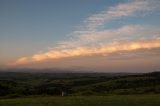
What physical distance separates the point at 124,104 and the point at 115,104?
1.20 metres

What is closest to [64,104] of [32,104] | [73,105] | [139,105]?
[73,105]

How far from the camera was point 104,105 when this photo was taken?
40719mm

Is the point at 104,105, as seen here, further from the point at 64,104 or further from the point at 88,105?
the point at 64,104

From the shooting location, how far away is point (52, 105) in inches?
1630

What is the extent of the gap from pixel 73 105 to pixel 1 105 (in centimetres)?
963

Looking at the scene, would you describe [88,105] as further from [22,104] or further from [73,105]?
[22,104]

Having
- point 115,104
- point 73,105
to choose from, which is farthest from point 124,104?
point 73,105

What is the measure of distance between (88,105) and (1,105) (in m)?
11.6

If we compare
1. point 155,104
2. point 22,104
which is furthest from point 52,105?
point 155,104

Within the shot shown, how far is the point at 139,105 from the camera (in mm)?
40406

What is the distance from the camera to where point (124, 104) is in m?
41.8

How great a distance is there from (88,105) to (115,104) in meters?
3.74

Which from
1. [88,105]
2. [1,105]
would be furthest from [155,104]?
[1,105]

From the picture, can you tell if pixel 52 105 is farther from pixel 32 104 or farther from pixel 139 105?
pixel 139 105
